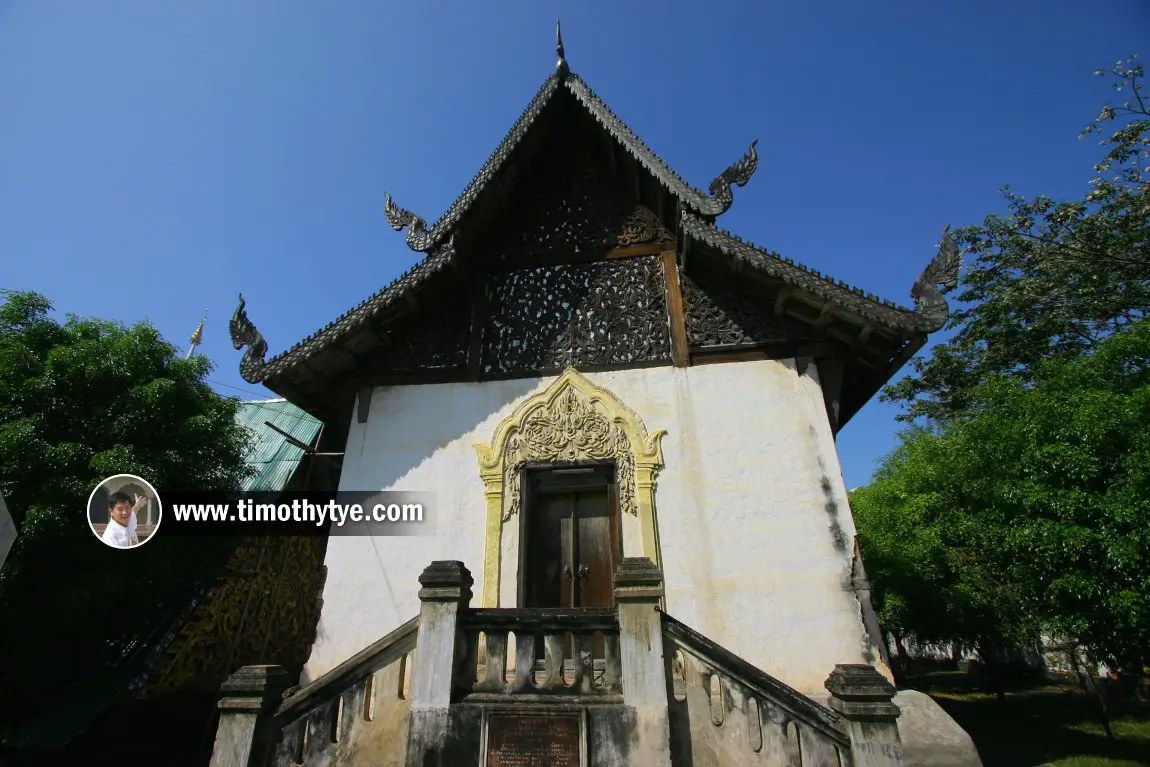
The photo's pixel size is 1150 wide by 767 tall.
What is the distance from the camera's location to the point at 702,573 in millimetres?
6301

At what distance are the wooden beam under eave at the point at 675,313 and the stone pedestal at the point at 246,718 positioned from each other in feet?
17.4

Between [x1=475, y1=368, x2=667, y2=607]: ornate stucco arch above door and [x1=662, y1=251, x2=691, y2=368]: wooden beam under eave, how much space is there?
96cm

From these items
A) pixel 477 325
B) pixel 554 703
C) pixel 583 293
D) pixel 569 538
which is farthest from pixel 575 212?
pixel 554 703

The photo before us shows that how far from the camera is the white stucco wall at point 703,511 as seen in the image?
5.98 metres

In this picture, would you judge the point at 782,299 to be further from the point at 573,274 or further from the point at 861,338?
the point at 573,274

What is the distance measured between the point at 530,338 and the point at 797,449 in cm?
365

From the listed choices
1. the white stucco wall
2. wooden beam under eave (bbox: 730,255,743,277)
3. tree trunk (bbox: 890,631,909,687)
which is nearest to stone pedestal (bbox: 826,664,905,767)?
the white stucco wall

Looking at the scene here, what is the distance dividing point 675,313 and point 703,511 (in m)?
2.60

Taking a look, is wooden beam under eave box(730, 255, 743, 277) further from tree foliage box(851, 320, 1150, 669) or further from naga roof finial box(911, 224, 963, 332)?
tree foliage box(851, 320, 1150, 669)

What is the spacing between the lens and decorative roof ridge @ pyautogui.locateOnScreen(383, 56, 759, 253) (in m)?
7.61

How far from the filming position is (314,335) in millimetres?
7637

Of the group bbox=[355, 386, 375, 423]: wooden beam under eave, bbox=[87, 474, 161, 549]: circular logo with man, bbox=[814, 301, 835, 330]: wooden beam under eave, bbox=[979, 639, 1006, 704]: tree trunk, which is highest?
bbox=[814, 301, 835, 330]: wooden beam under eave

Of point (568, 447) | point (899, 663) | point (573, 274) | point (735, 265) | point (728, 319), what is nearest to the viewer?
point (568, 447)

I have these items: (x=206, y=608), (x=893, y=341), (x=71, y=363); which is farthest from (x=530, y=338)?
(x=71, y=363)
